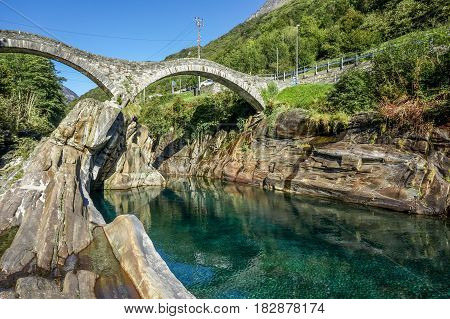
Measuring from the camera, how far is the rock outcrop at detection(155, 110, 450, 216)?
15250 mm

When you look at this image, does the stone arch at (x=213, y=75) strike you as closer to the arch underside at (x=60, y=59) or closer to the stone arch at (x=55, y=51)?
the arch underside at (x=60, y=59)

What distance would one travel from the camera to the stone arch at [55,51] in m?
19.5

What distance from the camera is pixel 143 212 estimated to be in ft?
59.0

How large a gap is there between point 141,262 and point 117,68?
63.6 ft

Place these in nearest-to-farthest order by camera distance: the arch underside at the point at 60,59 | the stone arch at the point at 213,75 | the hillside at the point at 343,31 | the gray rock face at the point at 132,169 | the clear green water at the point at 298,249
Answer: the clear green water at the point at 298,249, the arch underside at the point at 60,59, the gray rock face at the point at 132,169, the stone arch at the point at 213,75, the hillside at the point at 343,31

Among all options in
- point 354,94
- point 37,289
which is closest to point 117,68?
point 354,94

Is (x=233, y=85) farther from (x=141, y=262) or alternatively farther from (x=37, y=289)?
(x=37, y=289)

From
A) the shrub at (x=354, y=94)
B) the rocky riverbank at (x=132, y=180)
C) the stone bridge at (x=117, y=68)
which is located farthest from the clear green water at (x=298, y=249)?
the stone bridge at (x=117, y=68)

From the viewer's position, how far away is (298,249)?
37.7 ft

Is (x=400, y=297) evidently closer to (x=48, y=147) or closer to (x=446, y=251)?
(x=446, y=251)

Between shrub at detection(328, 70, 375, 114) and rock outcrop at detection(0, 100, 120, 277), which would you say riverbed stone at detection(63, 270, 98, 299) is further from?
shrub at detection(328, 70, 375, 114)

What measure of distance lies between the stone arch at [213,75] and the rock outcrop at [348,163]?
3316mm
